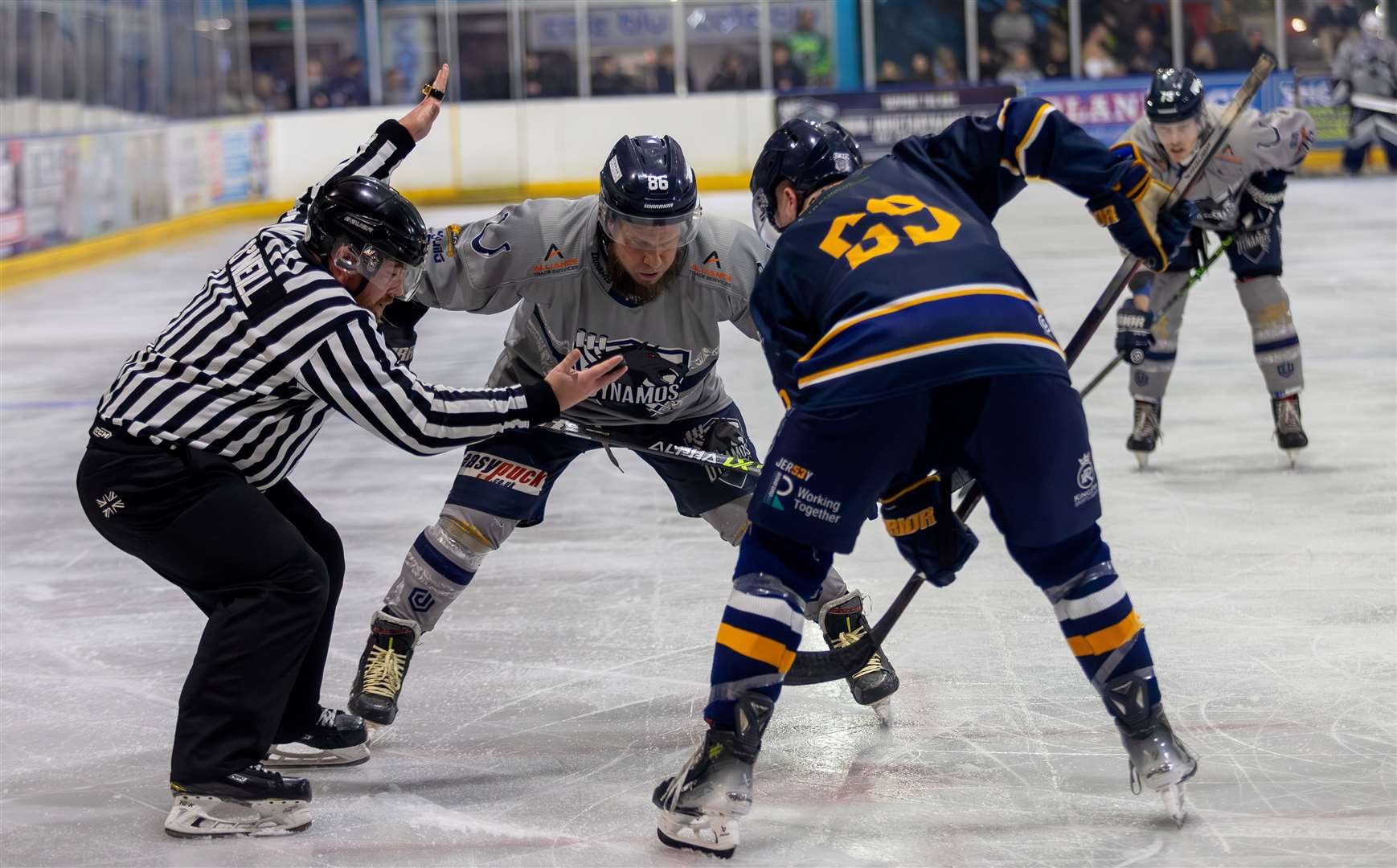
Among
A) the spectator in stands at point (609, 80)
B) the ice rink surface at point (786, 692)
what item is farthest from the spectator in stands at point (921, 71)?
the ice rink surface at point (786, 692)

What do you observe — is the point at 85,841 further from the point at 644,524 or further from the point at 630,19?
Answer: the point at 630,19

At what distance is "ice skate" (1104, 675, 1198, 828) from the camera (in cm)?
271

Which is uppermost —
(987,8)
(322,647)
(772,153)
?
(987,8)

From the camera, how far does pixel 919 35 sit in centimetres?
1856

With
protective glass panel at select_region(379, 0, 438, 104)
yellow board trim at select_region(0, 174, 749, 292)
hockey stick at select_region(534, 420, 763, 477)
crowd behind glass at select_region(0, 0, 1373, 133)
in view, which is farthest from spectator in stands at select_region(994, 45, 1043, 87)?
hockey stick at select_region(534, 420, 763, 477)

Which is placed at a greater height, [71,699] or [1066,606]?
[1066,606]

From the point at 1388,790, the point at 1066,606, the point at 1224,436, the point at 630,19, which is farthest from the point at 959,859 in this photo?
the point at 630,19

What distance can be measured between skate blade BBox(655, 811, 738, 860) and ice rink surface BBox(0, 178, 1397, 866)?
0.13 ft

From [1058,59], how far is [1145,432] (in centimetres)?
1317

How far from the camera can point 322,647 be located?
3211mm

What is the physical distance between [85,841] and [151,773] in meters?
0.33

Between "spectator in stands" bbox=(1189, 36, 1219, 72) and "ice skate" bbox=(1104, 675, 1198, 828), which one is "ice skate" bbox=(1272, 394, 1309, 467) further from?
"spectator in stands" bbox=(1189, 36, 1219, 72)

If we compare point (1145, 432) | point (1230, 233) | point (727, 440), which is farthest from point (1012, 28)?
point (727, 440)

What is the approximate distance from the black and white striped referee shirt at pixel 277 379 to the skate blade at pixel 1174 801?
122cm
